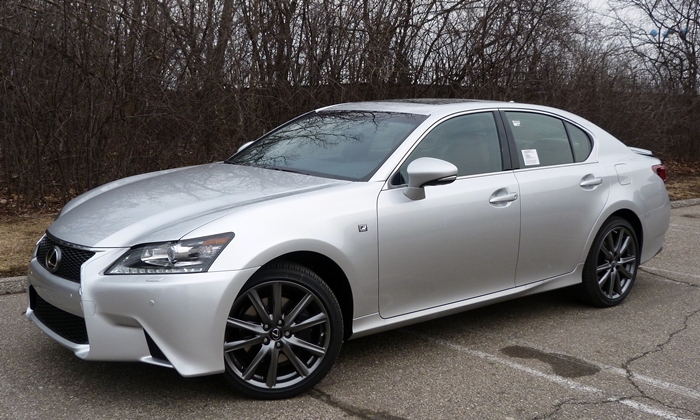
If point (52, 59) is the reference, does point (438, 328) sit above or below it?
below

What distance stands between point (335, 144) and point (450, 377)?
1.68 m

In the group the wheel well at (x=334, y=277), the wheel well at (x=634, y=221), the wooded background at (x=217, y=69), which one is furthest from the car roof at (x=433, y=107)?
the wooded background at (x=217, y=69)

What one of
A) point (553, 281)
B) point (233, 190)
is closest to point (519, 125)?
point (553, 281)

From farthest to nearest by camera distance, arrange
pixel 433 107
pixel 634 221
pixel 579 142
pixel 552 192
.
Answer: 1. pixel 634 221
2. pixel 579 142
3. pixel 552 192
4. pixel 433 107

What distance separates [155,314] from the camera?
3.51 metres

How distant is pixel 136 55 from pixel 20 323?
4577mm

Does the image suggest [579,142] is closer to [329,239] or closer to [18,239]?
[329,239]

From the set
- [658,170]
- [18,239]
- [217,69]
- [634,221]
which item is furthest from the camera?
[217,69]

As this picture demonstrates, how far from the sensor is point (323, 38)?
10.6 m

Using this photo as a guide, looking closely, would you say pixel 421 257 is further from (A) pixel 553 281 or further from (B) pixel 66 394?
(B) pixel 66 394

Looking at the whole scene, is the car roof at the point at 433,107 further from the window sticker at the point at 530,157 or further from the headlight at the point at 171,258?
the headlight at the point at 171,258

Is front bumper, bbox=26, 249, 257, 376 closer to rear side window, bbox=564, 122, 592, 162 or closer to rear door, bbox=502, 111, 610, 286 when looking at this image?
rear door, bbox=502, 111, 610, 286

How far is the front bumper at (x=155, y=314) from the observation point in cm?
351

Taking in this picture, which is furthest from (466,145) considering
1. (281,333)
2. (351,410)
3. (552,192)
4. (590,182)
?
(351,410)
